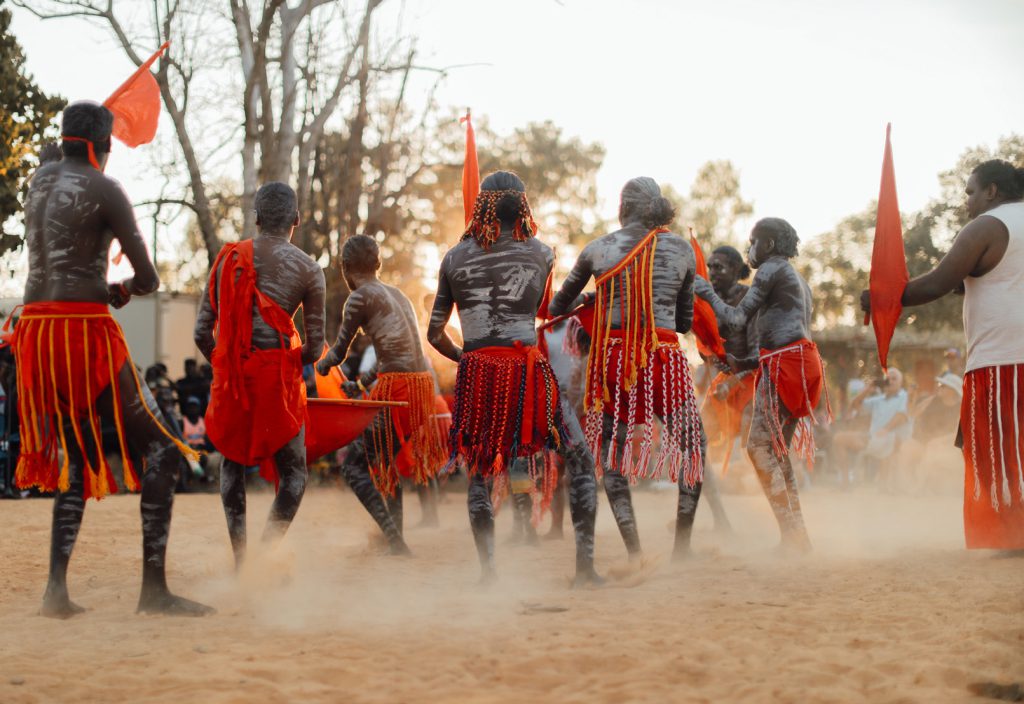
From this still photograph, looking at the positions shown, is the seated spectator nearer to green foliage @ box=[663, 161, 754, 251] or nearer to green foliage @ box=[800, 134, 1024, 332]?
green foliage @ box=[800, 134, 1024, 332]

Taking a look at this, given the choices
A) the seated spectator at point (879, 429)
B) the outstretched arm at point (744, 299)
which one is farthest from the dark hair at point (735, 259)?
the seated spectator at point (879, 429)

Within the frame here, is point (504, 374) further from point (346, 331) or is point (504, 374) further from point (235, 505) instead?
point (346, 331)

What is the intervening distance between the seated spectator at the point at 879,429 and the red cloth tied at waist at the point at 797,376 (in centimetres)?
698

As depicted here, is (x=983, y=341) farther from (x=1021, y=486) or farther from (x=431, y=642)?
(x=431, y=642)

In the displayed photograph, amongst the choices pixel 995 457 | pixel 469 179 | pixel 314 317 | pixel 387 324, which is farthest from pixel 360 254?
pixel 995 457

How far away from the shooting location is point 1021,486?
18.1 ft

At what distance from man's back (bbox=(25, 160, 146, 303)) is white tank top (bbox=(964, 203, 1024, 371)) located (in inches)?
168

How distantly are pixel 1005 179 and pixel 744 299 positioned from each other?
155cm

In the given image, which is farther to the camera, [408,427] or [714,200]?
[714,200]

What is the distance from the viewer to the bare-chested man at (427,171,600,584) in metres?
5.15

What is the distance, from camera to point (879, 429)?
1337cm

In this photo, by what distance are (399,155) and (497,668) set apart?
16696 mm

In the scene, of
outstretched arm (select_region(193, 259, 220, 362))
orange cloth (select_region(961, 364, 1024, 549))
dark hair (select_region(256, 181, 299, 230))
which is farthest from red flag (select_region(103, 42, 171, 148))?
orange cloth (select_region(961, 364, 1024, 549))

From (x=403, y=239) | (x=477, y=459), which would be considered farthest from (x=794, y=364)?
(x=403, y=239)
